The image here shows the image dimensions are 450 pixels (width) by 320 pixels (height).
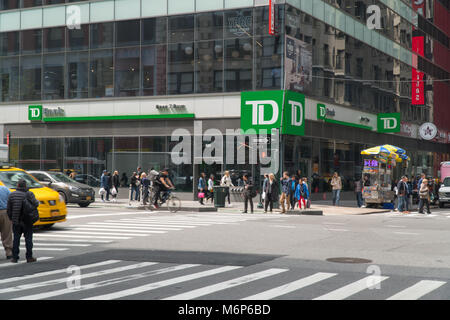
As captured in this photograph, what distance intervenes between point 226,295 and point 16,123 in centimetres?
3492

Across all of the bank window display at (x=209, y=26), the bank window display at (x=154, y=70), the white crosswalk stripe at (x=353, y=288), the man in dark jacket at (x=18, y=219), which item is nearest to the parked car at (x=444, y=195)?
the bank window display at (x=209, y=26)

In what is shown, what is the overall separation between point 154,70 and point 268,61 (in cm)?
742

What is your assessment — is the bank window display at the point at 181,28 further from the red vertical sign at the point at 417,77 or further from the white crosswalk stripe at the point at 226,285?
the white crosswalk stripe at the point at 226,285

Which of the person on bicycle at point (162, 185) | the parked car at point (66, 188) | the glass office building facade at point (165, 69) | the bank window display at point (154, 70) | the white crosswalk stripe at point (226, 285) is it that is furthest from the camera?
the bank window display at point (154, 70)

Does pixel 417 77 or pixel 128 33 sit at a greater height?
pixel 128 33

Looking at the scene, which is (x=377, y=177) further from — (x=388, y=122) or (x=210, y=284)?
(x=210, y=284)

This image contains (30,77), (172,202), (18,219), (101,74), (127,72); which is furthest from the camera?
(30,77)

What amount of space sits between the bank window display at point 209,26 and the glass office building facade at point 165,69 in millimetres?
60

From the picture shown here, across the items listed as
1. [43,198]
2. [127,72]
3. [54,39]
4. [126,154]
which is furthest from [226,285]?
[54,39]

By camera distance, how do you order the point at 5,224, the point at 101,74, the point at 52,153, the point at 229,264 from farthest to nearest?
the point at 52,153 → the point at 101,74 → the point at 5,224 → the point at 229,264

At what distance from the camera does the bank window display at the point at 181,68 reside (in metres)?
33.7

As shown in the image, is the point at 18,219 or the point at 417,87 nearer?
the point at 18,219

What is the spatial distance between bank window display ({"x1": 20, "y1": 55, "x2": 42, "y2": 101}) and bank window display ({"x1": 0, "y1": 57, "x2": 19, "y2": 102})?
1.58ft

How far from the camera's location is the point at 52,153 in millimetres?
38031
